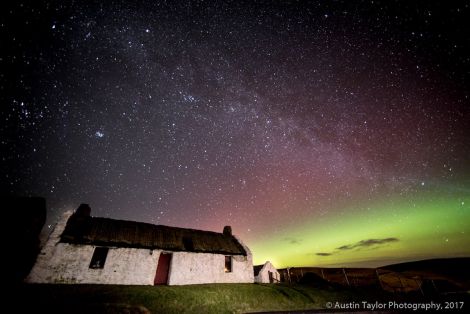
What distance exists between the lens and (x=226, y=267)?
22.8 m

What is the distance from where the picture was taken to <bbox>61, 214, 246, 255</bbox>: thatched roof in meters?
17.3

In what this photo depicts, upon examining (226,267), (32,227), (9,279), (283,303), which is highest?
(32,227)

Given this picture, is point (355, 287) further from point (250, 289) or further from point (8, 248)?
point (8, 248)

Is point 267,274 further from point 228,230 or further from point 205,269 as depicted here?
point 205,269

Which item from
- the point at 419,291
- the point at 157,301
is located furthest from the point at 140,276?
the point at 419,291

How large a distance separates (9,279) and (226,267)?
16.6m

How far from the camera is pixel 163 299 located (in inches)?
537

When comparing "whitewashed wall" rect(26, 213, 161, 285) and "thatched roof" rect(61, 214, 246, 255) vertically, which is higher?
"thatched roof" rect(61, 214, 246, 255)

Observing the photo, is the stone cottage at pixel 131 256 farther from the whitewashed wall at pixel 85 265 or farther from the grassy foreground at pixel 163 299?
the grassy foreground at pixel 163 299

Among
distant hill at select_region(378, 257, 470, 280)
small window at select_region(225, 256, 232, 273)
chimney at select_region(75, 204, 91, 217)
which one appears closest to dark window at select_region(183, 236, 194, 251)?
small window at select_region(225, 256, 232, 273)

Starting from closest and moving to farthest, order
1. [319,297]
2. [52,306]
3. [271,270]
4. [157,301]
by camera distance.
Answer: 1. [52,306]
2. [157,301]
3. [319,297]
4. [271,270]

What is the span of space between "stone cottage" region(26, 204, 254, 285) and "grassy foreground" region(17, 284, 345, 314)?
1.24 metres

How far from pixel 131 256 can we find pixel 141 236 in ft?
7.06

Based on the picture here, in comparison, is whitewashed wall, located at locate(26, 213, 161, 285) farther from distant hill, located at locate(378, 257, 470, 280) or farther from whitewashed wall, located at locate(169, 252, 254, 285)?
distant hill, located at locate(378, 257, 470, 280)
